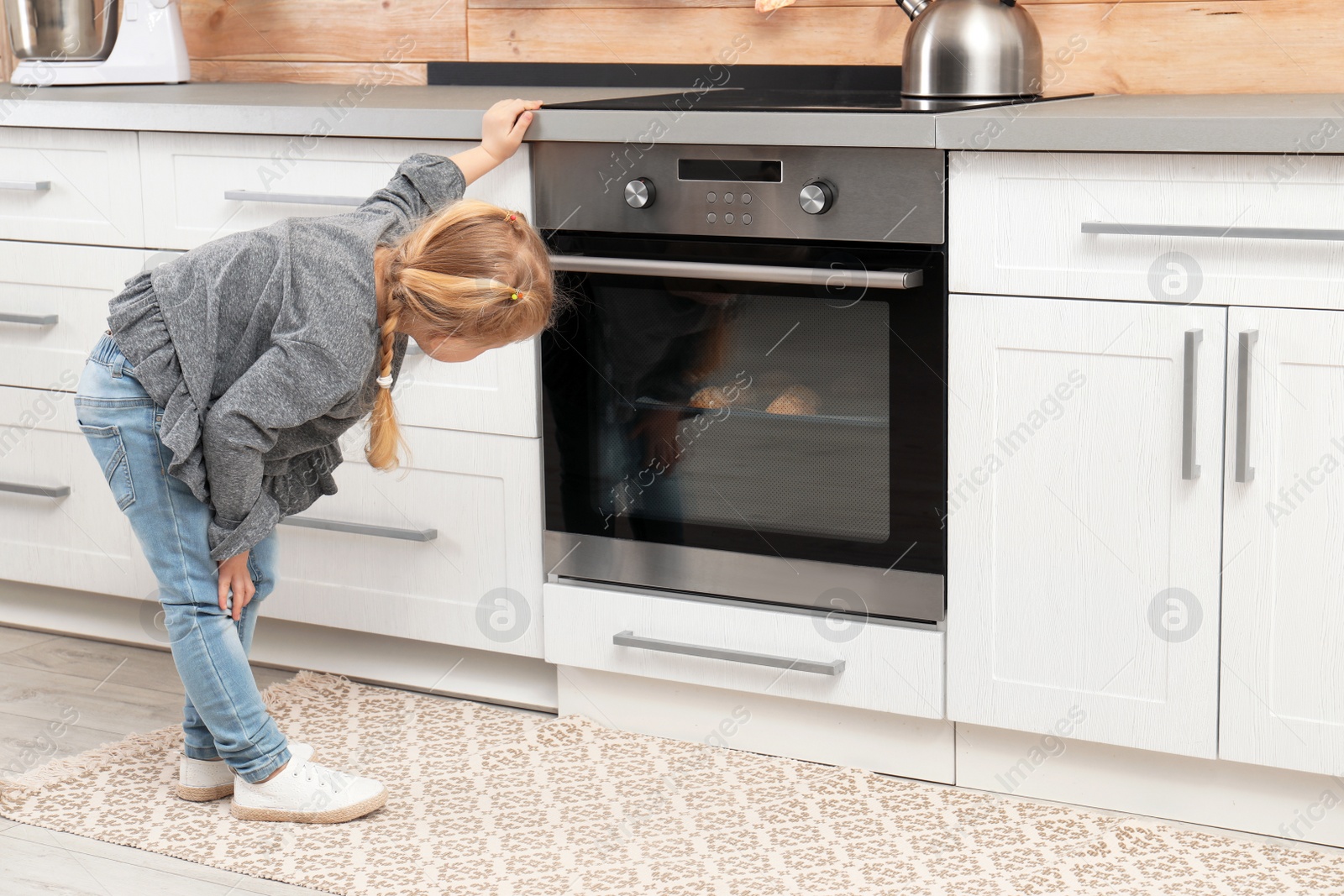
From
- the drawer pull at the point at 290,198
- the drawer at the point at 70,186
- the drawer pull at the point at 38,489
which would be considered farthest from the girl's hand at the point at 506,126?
the drawer pull at the point at 38,489

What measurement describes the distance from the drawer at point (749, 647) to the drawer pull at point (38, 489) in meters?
0.88

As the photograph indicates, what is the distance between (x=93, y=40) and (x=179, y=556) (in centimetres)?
124

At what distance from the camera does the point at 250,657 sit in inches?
93.7

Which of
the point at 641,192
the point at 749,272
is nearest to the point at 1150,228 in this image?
the point at 749,272

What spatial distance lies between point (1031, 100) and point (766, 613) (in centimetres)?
75

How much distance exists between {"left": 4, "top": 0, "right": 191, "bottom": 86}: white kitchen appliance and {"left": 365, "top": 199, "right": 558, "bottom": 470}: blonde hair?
1.25 m

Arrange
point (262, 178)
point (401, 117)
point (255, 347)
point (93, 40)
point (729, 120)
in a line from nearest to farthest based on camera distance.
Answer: point (255, 347), point (729, 120), point (401, 117), point (262, 178), point (93, 40)

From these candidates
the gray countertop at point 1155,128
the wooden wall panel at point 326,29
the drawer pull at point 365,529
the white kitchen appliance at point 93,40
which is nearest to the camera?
the gray countertop at point 1155,128

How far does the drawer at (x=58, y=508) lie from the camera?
2.34 meters

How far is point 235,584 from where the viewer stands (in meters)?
1.81

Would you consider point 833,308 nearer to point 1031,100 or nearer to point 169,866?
point 1031,100

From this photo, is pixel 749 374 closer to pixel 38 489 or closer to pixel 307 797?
pixel 307 797

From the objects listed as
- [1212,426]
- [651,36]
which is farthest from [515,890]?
[651,36]

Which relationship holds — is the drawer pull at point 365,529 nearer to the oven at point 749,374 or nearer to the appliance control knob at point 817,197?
the oven at point 749,374
